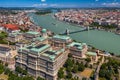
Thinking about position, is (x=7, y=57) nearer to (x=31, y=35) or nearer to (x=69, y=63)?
(x=69, y=63)

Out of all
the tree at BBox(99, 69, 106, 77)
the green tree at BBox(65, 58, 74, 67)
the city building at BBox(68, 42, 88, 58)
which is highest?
the city building at BBox(68, 42, 88, 58)

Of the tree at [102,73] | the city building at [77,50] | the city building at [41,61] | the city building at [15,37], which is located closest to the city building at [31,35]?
the city building at [15,37]

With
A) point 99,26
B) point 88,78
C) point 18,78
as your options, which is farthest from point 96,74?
point 99,26

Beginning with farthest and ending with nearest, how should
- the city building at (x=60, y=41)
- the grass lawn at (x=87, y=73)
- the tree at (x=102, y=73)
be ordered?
the city building at (x=60, y=41) → the grass lawn at (x=87, y=73) → the tree at (x=102, y=73)

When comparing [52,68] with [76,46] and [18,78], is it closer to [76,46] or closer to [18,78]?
[18,78]

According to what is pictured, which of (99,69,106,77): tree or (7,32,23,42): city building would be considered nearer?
(99,69,106,77): tree

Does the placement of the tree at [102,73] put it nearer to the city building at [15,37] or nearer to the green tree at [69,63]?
the green tree at [69,63]

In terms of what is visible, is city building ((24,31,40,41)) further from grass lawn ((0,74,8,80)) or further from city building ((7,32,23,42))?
grass lawn ((0,74,8,80))

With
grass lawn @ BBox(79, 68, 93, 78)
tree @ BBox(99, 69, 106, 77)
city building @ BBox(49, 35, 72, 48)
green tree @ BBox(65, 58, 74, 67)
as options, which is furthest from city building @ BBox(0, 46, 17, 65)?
tree @ BBox(99, 69, 106, 77)
